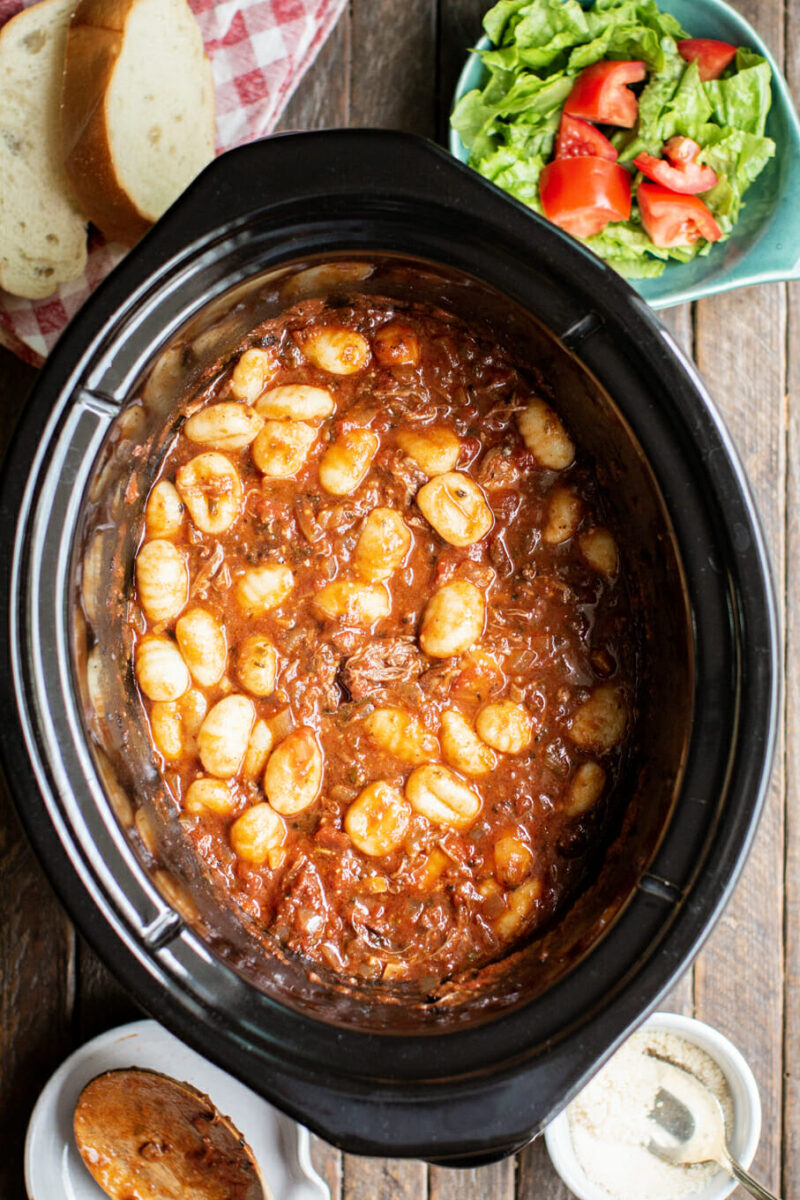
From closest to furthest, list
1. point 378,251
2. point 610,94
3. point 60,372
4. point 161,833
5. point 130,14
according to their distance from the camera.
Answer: point 60,372 → point 378,251 → point 161,833 → point 130,14 → point 610,94

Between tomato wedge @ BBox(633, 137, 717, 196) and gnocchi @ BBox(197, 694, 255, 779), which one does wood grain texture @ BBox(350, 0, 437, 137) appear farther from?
gnocchi @ BBox(197, 694, 255, 779)

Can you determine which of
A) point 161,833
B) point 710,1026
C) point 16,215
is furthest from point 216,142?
point 710,1026

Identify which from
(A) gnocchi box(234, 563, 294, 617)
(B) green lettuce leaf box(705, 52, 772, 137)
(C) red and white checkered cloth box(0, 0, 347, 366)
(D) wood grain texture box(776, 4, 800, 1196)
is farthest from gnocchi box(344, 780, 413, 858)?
(B) green lettuce leaf box(705, 52, 772, 137)

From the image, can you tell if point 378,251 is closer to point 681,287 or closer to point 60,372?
point 60,372

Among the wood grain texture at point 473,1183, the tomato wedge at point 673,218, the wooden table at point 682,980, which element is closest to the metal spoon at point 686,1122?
the wooden table at point 682,980

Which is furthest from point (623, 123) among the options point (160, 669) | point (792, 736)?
point (160, 669)
